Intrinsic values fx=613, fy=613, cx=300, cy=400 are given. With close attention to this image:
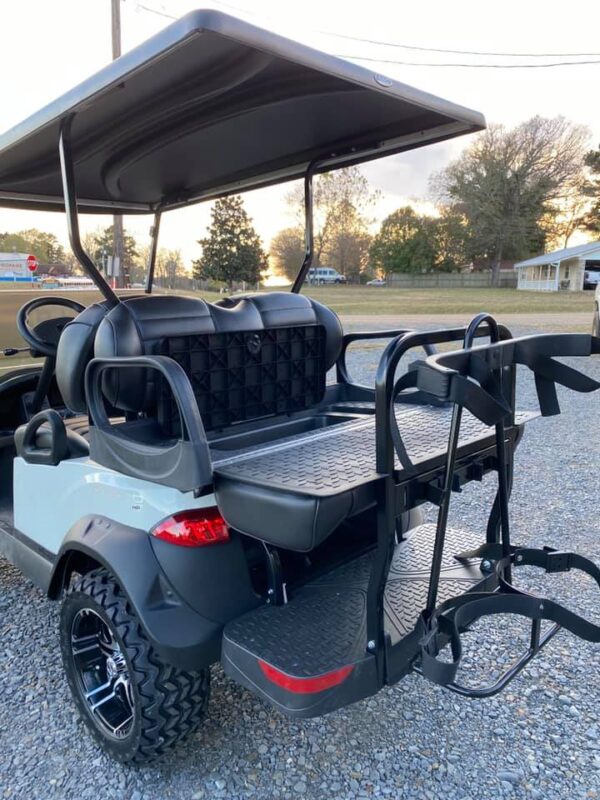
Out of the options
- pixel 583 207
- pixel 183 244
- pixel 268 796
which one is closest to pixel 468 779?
pixel 268 796

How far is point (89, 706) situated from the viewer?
202 cm

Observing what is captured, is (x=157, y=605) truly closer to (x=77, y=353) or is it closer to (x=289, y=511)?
(x=289, y=511)

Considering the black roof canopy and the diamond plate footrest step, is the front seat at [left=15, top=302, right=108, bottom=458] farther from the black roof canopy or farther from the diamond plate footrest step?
the diamond plate footrest step

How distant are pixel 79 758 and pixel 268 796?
64 cm

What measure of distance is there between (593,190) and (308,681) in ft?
160

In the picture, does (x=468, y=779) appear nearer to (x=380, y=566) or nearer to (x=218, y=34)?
(x=380, y=566)

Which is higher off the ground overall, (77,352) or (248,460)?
(77,352)

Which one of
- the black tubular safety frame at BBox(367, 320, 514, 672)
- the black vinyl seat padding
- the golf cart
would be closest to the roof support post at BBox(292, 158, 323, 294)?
the golf cart

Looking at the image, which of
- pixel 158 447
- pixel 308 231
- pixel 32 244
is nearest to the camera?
pixel 158 447

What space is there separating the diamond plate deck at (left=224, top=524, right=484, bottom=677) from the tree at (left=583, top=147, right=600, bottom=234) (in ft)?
153

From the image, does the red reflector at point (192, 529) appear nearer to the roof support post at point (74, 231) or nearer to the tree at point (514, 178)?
the roof support post at point (74, 231)

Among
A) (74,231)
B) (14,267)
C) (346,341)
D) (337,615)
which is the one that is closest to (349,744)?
(337,615)

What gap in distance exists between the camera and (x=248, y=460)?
192 cm

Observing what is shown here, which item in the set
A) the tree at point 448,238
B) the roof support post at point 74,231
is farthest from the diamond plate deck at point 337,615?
the tree at point 448,238
